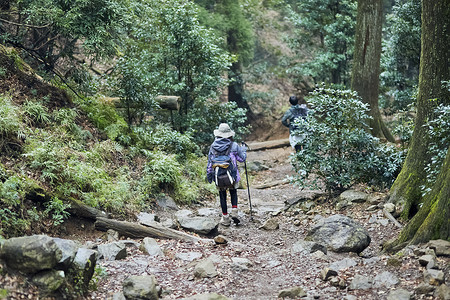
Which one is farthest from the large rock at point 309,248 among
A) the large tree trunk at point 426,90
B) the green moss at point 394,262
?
the large tree trunk at point 426,90

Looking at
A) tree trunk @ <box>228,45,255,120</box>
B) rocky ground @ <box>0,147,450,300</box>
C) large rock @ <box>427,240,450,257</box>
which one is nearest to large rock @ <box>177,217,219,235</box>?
rocky ground @ <box>0,147,450,300</box>

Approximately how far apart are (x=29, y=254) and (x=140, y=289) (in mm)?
1219

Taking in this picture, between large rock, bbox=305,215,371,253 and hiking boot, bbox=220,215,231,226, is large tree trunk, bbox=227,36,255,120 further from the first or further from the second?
large rock, bbox=305,215,371,253

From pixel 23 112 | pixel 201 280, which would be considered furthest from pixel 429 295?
pixel 23 112

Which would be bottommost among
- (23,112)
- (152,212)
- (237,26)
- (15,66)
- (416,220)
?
(152,212)

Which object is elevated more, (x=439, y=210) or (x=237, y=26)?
(x=237, y=26)

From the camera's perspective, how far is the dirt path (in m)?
5.27

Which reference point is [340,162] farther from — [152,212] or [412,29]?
[412,29]

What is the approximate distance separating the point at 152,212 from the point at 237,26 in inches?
571

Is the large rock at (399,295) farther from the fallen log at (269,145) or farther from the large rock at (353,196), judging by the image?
the fallen log at (269,145)

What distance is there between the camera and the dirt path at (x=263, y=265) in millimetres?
5266

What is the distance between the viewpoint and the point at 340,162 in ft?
30.7

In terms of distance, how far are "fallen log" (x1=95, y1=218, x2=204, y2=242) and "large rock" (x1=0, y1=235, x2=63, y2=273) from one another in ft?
9.56

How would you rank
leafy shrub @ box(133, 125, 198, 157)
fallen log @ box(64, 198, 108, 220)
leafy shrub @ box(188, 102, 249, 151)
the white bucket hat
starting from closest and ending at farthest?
fallen log @ box(64, 198, 108, 220) → the white bucket hat → leafy shrub @ box(133, 125, 198, 157) → leafy shrub @ box(188, 102, 249, 151)
